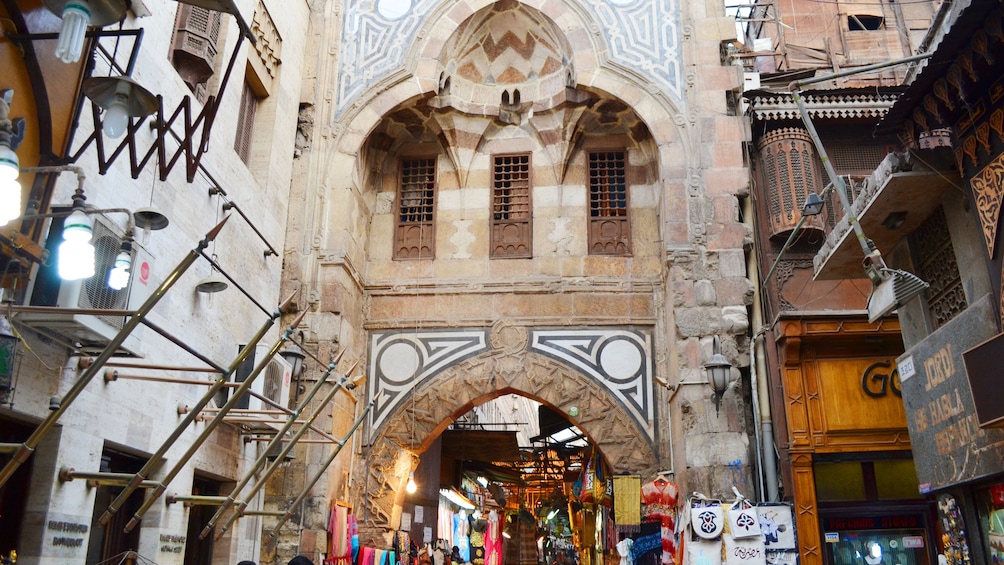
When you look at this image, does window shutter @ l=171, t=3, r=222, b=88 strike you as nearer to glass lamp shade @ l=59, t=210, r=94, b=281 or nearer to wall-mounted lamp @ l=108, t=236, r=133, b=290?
wall-mounted lamp @ l=108, t=236, r=133, b=290

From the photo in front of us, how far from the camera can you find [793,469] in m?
9.59

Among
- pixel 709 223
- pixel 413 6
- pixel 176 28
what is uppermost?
pixel 413 6

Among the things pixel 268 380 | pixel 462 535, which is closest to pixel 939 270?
pixel 268 380

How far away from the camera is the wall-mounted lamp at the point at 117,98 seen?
4.82 m

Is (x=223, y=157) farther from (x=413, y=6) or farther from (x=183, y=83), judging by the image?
(x=413, y=6)

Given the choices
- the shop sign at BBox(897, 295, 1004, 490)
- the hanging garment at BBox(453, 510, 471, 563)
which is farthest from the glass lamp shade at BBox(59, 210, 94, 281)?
the hanging garment at BBox(453, 510, 471, 563)

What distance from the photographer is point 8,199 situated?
3.74 m

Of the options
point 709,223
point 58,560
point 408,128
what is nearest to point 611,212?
point 709,223

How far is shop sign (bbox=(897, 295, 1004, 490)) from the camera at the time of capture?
5617 mm

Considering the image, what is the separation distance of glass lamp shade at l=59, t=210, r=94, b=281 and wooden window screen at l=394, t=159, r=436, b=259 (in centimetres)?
830

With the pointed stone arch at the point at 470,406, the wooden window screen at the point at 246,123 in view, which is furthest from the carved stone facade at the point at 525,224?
the wooden window screen at the point at 246,123

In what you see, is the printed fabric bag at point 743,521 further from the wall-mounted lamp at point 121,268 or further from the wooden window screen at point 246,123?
the wooden window screen at point 246,123

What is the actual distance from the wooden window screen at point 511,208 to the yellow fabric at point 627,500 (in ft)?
12.2

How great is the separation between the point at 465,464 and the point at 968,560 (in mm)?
Result: 13295
